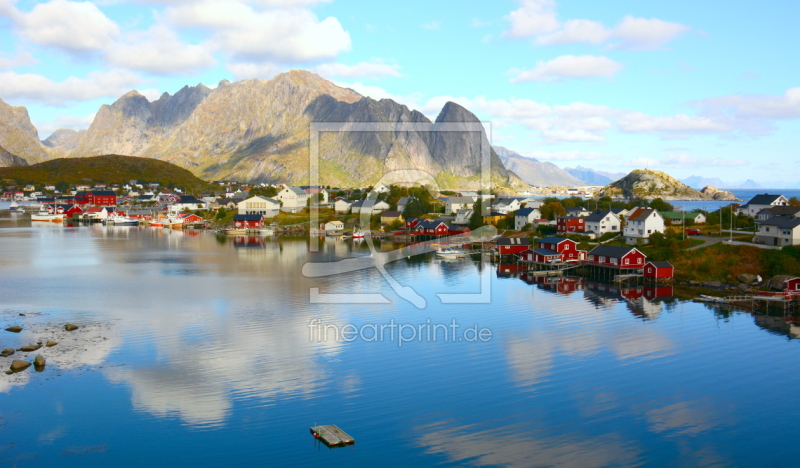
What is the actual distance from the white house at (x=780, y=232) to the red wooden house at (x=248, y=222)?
174 ft

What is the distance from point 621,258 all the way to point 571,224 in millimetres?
13410

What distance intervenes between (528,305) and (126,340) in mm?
17471

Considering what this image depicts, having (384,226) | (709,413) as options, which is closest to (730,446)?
(709,413)

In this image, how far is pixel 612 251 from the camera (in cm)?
3738

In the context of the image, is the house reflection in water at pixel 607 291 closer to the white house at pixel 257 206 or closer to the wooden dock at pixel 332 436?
the wooden dock at pixel 332 436

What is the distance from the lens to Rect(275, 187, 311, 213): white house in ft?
274

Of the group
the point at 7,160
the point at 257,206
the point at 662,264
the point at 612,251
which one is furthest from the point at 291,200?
the point at 7,160

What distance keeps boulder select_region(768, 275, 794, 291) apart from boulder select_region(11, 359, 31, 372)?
31.9m

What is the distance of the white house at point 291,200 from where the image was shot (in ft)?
274

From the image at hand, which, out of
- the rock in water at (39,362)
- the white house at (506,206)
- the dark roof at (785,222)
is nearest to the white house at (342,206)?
the white house at (506,206)

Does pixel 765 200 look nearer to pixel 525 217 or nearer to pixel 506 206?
pixel 525 217

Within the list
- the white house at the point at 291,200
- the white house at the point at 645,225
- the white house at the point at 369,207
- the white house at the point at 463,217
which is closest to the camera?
the white house at the point at 645,225

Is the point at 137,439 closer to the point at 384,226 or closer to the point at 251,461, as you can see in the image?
the point at 251,461

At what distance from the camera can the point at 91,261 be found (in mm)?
42656
